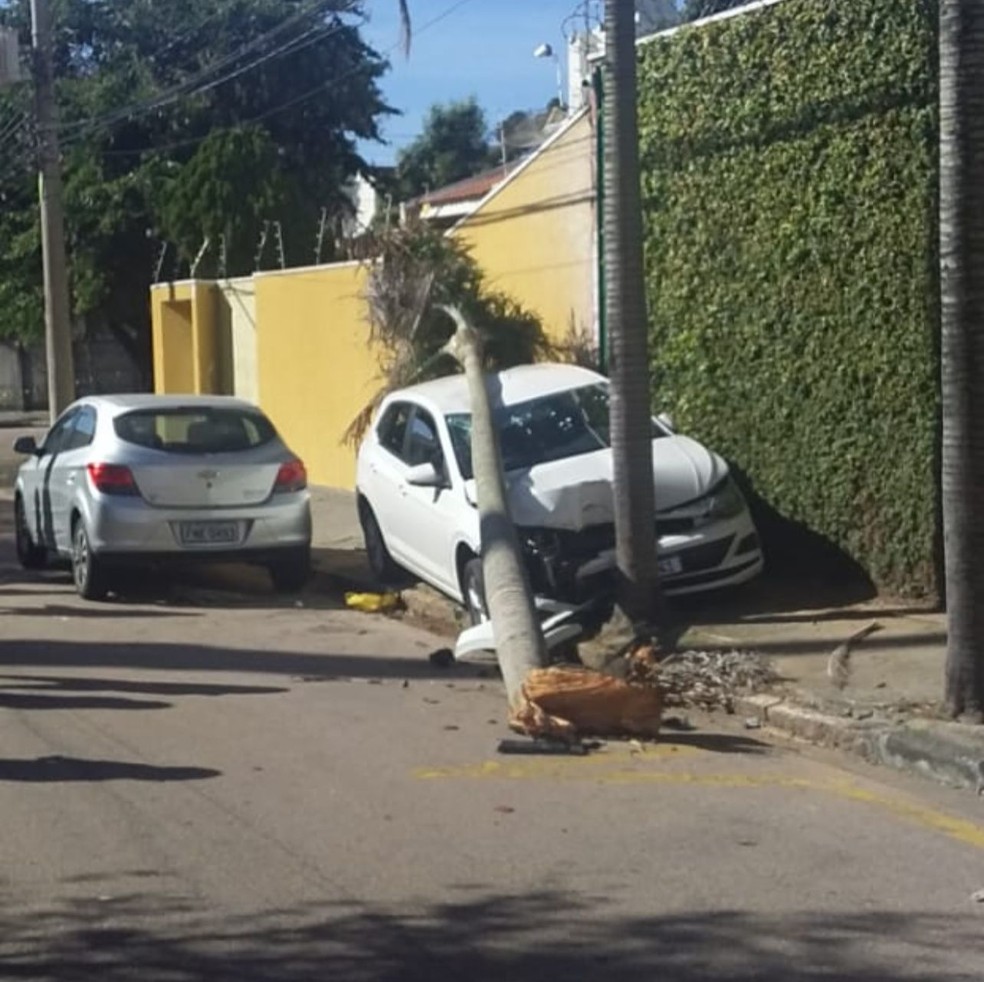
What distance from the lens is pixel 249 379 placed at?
26859 mm

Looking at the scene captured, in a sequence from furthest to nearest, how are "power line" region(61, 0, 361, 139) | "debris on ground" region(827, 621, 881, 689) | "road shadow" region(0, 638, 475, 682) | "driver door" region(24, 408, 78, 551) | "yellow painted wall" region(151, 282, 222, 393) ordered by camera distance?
"power line" region(61, 0, 361, 139) → "yellow painted wall" region(151, 282, 222, 393) → "driver door" region(24, 408, 78, 551) → "road shadow" region(0, 638, 475, 682) → "debris on ground" region(827, 621, 881, 689)

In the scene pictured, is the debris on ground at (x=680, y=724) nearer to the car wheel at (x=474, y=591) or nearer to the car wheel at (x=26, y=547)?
the car wheel at (x=474, y=591)

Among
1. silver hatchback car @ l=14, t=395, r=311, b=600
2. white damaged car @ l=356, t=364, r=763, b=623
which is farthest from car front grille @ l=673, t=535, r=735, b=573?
silver hatchback car @ l=14, t=395, r=311, b=600

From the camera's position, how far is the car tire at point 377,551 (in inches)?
628

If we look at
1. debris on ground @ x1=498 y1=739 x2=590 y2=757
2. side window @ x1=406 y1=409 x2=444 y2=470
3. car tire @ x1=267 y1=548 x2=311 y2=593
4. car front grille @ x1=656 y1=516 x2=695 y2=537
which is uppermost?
side window @ x1=406 y1=409 x2=444 y2=470

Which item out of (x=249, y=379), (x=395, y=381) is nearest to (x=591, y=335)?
(x=395, y=381)

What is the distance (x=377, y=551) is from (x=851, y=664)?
5493 mm

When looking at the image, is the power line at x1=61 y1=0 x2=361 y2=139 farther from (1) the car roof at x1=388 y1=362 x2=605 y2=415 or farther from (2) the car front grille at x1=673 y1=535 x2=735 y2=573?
(2) the car front grille at x1=673 y1=535 x2=735 y2=573

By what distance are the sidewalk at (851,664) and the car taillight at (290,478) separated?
4.24 ft

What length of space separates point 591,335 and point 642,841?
10.3 m

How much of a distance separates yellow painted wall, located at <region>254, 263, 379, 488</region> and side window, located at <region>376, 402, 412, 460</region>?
5.27 m

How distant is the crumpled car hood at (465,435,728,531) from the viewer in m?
13.1

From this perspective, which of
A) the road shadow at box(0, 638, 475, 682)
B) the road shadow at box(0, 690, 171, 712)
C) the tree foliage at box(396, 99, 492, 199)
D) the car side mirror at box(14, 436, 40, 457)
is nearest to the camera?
the road shadow at box(0, 690, 171, 712)

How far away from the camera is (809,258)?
13648mm
